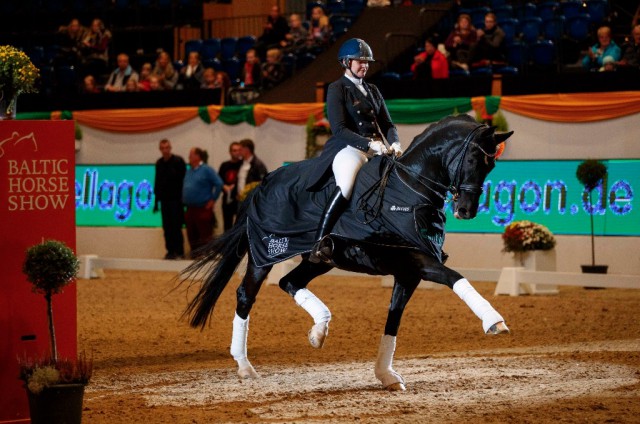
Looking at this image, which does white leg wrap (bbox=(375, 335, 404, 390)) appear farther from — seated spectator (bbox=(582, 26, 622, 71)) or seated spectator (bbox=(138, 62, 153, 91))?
seated spectator (bbox=(138, 62, 153, 91))

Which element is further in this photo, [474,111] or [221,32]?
[221,32]

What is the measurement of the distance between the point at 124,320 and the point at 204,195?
636 centimetres

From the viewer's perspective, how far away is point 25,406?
22.7ft

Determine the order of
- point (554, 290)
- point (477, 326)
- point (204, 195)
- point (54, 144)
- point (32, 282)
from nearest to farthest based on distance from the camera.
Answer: point (32, 282) < point (54, 144) < point (477, 326) < point (554, 290) < point (204, 195)

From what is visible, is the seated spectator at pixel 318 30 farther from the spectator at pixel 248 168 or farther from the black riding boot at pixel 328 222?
the black riding boot at pixel 328 222

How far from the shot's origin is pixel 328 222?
837cm

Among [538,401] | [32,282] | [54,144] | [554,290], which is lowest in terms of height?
[554,290]

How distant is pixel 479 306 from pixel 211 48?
16777 mm

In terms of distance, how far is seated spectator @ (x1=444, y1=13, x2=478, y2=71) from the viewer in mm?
17922

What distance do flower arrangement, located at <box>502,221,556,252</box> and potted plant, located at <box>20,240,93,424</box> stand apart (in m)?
Answer: 9.07

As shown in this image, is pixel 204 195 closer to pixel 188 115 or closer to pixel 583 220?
pixel 188 115

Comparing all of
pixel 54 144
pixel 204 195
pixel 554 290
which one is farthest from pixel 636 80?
pixel 54 144

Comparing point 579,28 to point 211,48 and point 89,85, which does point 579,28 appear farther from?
point 89,85

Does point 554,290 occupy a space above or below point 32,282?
below
